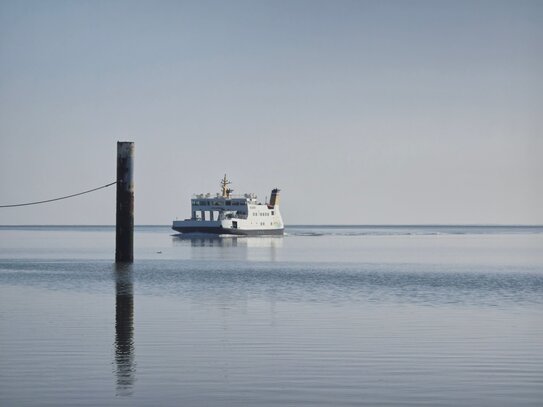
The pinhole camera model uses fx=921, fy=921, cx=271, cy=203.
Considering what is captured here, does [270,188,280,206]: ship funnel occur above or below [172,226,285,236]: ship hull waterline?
above

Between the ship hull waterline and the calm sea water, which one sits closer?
the calm sea water

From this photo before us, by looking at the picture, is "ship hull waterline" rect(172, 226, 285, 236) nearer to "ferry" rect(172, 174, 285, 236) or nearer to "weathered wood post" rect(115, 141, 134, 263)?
"ferry" rect(172, 174, 285, 236)

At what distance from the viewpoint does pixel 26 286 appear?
41.6m

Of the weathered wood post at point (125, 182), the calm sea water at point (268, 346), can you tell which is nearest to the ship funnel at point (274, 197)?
the weathered wood post at point (125, 182)

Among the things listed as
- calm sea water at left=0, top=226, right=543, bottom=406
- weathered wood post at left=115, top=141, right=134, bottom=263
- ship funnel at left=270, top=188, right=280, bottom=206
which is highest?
ship funnel at left=270, top=188, right=280, bottom=206

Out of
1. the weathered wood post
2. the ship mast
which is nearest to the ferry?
the ship mast

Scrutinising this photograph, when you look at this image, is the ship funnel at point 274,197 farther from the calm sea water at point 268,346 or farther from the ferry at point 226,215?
the calm sea water at point 268,346

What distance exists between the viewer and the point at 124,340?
2189 centimetres

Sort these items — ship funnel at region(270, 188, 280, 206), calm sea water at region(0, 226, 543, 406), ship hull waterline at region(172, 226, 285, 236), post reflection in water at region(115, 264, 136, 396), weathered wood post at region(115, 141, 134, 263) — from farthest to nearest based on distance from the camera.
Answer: ship funnel at region(270, 188, 280, 206) < ship hull waterline at region(172, 226, 285, 236) < weathered wood post at region(115, 141, 134, 263) < post reflection in water at region(115, 264, 136, 396) < calm sea water at region(0, 226, 543, 406)

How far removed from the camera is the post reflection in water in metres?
16.3

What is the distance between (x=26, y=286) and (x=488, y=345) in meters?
25.7

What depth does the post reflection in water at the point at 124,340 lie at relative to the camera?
1631 centimetres

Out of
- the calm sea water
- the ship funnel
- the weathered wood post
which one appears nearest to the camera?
the calm sea water

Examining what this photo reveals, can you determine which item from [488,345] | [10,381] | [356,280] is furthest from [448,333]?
[356,280]
